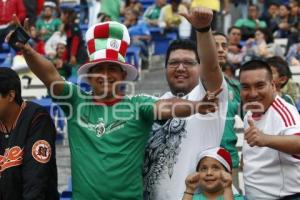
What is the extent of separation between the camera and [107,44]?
4.05 metres

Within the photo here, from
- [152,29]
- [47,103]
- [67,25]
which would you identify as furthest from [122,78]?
[152,29]

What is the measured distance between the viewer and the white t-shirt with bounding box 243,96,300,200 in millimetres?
4020

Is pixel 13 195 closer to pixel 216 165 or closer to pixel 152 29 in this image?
pixel 216 165

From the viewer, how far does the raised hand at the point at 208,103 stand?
381cm

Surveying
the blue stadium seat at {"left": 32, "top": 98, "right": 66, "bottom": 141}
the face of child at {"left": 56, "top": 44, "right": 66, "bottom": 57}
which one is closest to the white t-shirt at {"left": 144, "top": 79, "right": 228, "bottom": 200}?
the blue stadium seat at {"left": 32, "top": 98, "right": 66, "bottom": 141}

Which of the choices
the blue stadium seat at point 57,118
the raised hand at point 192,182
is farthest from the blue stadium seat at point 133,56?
the raised hand at point 192,182

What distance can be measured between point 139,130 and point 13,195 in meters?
0.75

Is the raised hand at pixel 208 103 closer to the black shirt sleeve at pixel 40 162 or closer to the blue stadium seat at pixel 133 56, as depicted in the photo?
the black shirt sleeve at pixel 40 162

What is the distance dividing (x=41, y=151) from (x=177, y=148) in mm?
716

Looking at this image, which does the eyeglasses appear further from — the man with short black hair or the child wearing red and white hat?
the man with short black hair

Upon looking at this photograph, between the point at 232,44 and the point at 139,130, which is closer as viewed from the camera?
the point at 139,130

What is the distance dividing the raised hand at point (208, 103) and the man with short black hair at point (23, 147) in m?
0.89

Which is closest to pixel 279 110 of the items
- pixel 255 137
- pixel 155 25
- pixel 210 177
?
pixel 255 137

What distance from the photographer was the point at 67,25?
12.6 metres
